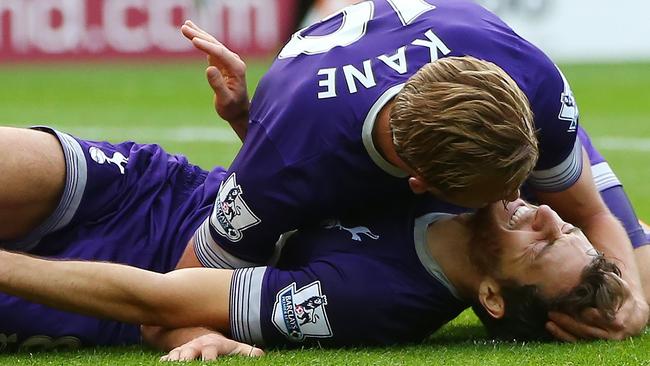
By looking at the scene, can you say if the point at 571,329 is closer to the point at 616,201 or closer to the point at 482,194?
the point at 482,194

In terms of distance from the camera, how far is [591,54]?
596 inches

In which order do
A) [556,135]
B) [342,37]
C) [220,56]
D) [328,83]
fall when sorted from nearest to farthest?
[328,83]
[556,135]
[342,37]
[220,56]

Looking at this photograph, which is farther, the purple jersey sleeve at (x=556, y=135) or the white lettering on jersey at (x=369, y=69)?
the purple jersey sleeve at (x=556, y=135)

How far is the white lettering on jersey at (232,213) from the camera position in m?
3.79

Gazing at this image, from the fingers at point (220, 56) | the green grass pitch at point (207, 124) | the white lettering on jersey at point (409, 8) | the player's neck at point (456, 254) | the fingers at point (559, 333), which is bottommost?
the green grass pitch at point (207, 124)

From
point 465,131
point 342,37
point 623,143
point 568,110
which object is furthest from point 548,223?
point 623,143

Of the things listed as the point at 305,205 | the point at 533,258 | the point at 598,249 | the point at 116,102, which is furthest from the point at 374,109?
the point at 116,102

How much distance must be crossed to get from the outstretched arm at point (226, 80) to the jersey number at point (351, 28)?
268 millimetres

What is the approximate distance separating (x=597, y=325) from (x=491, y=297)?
324 mm

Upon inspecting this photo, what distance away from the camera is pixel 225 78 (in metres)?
4.48

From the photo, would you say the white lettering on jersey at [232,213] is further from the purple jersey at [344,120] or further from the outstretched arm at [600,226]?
the outstretched arm at [600,226]

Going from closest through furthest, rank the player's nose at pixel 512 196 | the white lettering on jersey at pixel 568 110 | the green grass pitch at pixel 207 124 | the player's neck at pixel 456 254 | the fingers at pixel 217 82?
the player's nose at pixel 512 196 < the green grass pitch at pixel 207 124 < the player's neck at pixel 456 254 < the white lettering on jersey at pixel 568 110 < the fingers at pixel 217 82

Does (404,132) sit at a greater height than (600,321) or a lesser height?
greater

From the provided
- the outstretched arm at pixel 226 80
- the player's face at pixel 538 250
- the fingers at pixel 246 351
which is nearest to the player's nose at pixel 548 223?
the player's face at pixel 538 250
